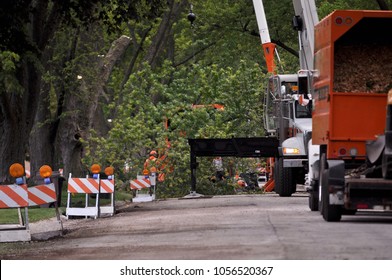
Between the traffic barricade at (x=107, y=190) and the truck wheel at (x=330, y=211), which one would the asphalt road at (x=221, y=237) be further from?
the traffic barricade at (x=107, y=190)

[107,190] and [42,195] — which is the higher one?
[42,195]

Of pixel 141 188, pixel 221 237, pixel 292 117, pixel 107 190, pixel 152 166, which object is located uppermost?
pixel 292 117

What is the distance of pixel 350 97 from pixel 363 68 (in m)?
0.77

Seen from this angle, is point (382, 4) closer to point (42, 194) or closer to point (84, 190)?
point (84, 190)

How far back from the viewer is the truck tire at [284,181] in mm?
36875

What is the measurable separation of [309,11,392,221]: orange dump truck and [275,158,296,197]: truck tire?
1121 centimetres

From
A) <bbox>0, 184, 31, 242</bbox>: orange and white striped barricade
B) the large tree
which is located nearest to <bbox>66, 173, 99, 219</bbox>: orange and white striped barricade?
the large tree

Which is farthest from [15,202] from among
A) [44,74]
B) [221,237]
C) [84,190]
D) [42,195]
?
[44,74]

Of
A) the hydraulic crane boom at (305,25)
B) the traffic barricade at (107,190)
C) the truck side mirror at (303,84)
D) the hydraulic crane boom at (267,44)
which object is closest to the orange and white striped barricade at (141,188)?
the hydraulic crane boom at (267,44)

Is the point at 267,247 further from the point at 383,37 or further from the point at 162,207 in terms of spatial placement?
the point at 162,207

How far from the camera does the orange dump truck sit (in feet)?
77.6

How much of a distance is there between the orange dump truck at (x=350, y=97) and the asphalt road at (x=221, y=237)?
763 millimetres

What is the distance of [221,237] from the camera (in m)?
19.4

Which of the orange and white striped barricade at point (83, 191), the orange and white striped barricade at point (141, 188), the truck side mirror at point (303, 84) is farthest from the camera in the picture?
the orange and white striped barricade at point (141, 188)
